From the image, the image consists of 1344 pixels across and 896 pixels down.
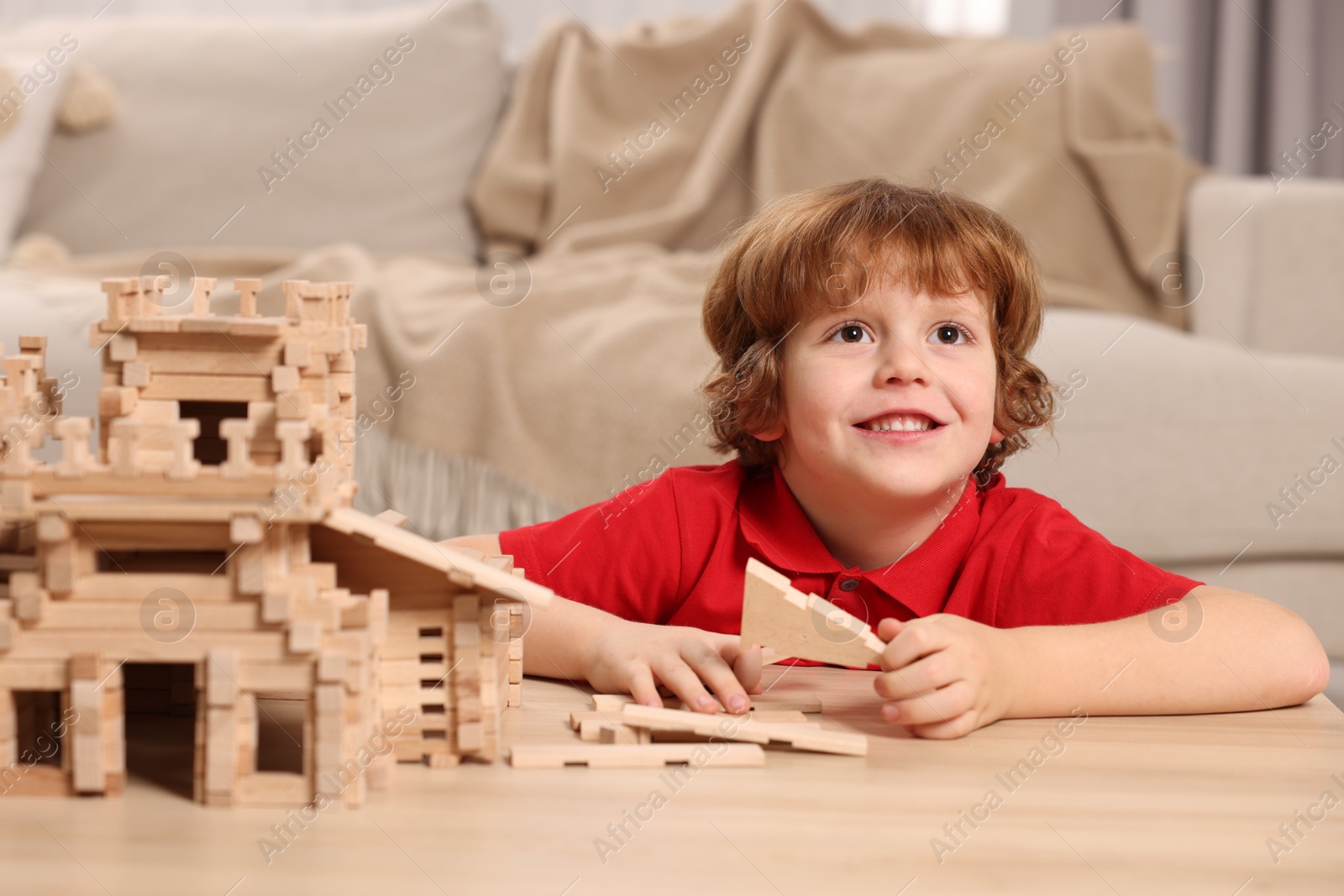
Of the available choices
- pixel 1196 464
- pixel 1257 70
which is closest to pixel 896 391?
pixel 1196 464

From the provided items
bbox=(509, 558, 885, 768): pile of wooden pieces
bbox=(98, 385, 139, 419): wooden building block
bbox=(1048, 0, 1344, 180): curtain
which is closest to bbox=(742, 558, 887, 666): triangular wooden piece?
bbox=(509, 558, 885, 768): pile of wooden pieces

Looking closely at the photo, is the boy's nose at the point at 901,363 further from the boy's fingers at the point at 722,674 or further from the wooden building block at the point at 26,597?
the wooden building block at the point at 26,597

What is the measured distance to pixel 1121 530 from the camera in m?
1.68

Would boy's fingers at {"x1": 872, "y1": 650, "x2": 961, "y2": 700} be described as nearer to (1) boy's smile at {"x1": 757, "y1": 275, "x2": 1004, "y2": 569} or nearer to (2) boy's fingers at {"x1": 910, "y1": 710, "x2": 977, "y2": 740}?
(2) boy's fingers at {"x1": 910, "y1": 710, "x2": 977, "y2": 740}

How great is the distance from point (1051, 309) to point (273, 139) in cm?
150

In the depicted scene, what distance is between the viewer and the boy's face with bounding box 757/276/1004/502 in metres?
0.95

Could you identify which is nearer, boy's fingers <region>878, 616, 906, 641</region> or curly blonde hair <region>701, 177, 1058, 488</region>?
boy's fingers <region>878, 616, 906, 641</region>

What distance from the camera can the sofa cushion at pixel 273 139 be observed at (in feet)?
7.89

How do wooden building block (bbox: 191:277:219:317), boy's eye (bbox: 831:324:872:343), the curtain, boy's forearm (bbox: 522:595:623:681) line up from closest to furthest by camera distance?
wooden building block (bbox: 191:277:219:317) → boy's forearm (bbox: 522:595:623:681) → boy's eye (bbox: 831:324:872:343) → the curtain

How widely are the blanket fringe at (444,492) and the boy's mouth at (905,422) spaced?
32.4 inches

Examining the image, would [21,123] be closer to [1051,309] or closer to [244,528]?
[1051,309]

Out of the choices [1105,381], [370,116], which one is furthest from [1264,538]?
[370,116]

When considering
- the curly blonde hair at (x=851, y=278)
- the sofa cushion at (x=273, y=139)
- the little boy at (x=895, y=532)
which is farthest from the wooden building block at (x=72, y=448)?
the sofa cushion at (x=273, y=139)

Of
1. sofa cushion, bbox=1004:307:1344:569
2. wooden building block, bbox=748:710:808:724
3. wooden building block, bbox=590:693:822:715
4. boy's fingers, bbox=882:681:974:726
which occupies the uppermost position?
boy's fingers, bbox=882:681:974:726
